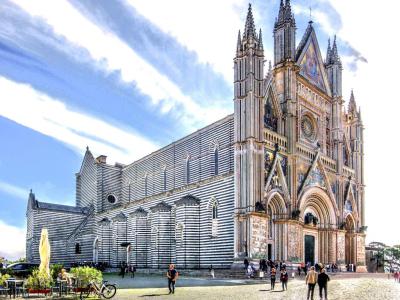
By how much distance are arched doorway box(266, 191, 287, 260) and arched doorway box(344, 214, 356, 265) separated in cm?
1199

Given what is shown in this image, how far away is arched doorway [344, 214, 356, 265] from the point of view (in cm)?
4909

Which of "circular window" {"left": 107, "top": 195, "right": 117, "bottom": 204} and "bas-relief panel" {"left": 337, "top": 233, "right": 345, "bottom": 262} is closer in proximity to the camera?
"bas-relief panel" {"left": 337, "top": 233, "right": 345, "bottom": 262}

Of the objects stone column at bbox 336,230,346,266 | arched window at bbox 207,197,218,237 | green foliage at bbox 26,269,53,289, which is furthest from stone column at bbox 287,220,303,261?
green foliage at bbox 26,269,53,289

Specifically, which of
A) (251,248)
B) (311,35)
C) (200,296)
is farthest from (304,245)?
(200,296)

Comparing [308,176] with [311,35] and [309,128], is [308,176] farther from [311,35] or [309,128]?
[311,35]

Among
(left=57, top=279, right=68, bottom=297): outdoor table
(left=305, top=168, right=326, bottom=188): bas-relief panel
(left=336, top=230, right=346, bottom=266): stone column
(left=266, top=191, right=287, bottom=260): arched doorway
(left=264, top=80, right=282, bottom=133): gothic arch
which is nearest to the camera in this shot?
(left=57, top=279, right=68, bottom=297): outdoor table

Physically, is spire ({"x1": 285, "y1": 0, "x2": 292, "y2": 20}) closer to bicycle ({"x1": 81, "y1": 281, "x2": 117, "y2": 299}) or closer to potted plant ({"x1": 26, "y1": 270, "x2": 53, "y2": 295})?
bicycle ({"x1": 81, "y1": 281, "x2": 117, "y2": 299})

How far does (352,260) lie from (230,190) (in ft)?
60.3

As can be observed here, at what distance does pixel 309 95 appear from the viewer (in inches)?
1829

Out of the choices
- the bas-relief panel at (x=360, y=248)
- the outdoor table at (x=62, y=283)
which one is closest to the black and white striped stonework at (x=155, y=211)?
the bas-relief panel at (x=360, y=248)

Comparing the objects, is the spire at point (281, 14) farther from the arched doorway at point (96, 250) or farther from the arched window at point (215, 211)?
the arched doorway at point (96, 250)

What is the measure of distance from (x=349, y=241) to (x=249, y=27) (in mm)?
23830

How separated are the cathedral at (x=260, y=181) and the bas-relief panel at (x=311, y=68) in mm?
106

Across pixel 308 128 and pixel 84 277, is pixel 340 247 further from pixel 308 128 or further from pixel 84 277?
pixel 84 277
